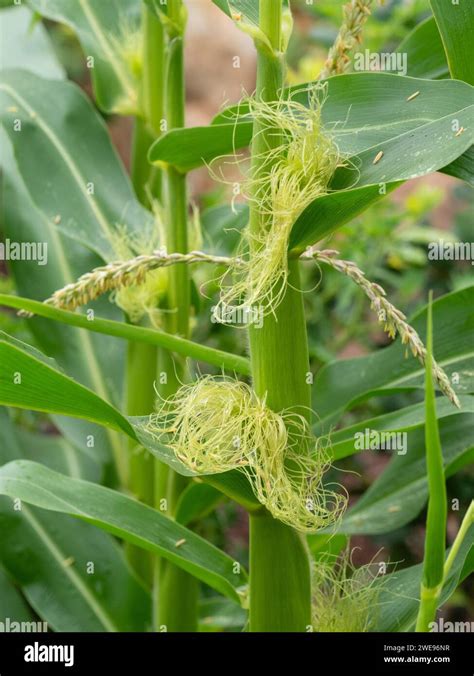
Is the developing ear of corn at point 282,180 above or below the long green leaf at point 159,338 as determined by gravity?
above

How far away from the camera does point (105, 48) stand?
99 centimetres

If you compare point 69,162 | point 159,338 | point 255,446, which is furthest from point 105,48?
point 255,446

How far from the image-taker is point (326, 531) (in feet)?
2.64

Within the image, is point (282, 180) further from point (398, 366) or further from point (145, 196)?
point (145, 196)

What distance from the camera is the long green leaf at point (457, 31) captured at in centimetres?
61

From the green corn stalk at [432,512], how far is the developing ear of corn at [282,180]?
0.40 ft

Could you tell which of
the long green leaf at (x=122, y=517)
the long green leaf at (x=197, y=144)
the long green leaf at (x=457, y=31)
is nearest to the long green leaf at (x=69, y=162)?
the long green leaf at (x=197, y=144)

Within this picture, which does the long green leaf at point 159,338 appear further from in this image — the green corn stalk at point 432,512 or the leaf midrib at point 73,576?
the leaf midrib at point 73,576

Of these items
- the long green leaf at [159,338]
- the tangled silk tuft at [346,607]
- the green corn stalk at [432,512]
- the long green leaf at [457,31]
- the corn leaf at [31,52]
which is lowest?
the tangled silk tuft at [346,607]

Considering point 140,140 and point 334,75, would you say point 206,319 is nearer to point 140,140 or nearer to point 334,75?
point 140,140

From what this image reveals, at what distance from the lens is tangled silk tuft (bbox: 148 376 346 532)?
604 mm

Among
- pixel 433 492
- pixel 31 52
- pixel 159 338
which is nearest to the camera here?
pixel 433 492

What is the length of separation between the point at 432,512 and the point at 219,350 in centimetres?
32
